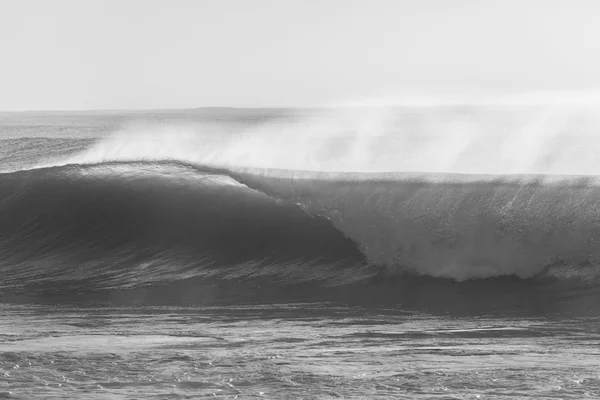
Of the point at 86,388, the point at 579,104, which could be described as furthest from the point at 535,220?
the point at 579,104

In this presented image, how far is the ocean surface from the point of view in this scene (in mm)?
7516

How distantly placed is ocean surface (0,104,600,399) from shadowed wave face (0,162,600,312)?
35 millimetres

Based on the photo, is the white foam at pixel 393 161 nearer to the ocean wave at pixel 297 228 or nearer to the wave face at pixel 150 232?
the wave face at pixel 150 232

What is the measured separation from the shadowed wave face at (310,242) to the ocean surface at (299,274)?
0.03m

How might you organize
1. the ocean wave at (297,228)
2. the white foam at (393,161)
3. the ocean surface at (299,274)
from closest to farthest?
the ocean surface at (299,274)
the ocean wave at (297,228)
the white foam at (393,161)

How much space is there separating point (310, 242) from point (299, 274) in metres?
1.02

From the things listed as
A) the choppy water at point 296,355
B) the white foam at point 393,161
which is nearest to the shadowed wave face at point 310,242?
the choppy water at point 296,355

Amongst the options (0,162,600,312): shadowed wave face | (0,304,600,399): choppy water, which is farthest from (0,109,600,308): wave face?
(0,304,600,399): choppy water

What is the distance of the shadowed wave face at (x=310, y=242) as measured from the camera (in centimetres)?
1202

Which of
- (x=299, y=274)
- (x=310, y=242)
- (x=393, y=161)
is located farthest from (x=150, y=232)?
(x=393, y=161)

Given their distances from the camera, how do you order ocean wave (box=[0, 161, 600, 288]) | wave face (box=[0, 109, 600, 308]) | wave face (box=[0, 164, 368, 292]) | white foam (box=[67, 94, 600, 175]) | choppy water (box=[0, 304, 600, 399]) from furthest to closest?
white foam (box=[67, 94, 600, 175]) < wave face (box=[0, 164, 368, 292]) < ocean wave (box=[0, 161, 600, 288]) < wave face (box=[0, 109, 600, 308]) < choppy water (box=[0, 304, 600, 399])

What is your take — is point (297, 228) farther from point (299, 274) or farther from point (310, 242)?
point (299, 274)

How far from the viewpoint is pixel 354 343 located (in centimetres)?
865

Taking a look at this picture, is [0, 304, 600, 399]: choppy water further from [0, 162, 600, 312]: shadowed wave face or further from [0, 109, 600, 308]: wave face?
[0, 109, 600, 308]: wave face
